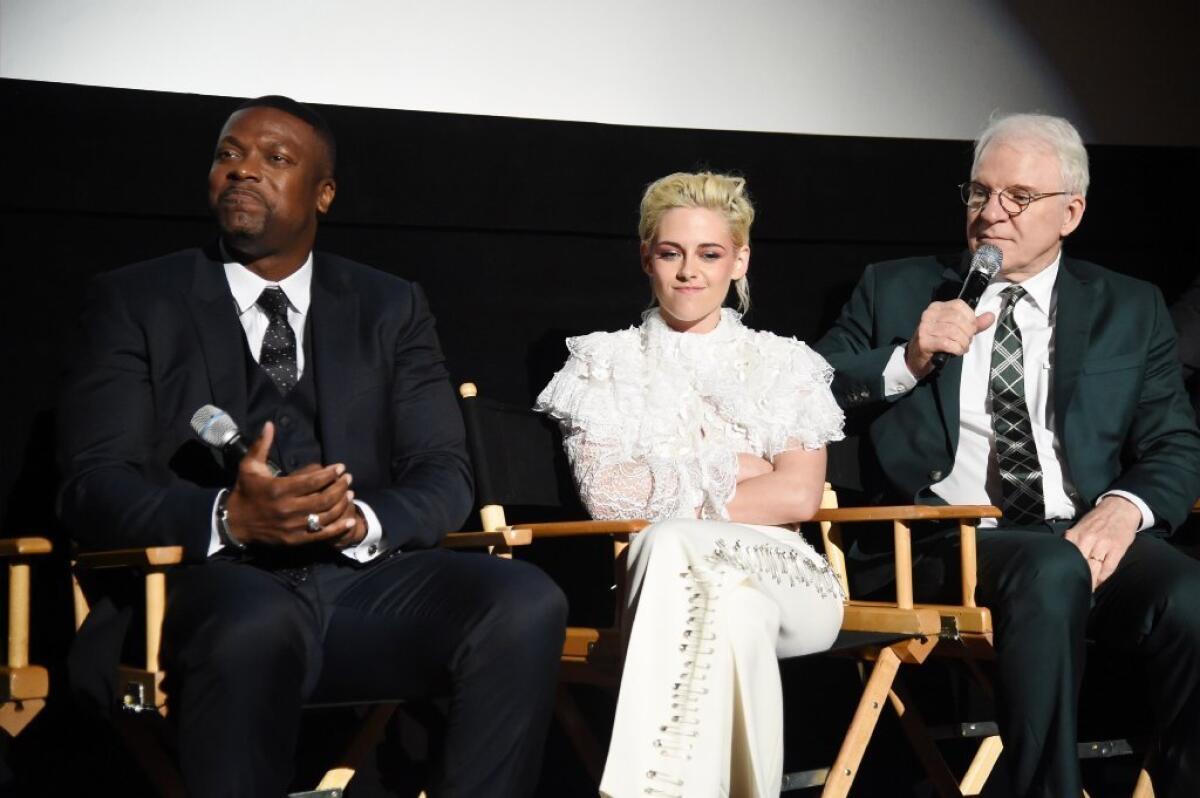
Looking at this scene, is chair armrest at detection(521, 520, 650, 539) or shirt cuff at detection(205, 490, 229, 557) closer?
shirt cuff at detection(205, 490, 229, 557)

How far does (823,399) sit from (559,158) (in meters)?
0.95

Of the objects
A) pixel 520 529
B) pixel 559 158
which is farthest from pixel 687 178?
pixel 520 529

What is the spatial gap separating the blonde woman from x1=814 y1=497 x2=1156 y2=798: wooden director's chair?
0.15m

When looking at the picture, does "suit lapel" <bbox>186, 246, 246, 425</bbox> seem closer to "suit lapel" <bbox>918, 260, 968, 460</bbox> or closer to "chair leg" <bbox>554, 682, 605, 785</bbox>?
"chair leg" <bbox>554, 682, 605, 785</bbox>

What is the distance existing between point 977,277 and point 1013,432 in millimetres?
391

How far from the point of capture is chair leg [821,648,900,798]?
314 centimetres

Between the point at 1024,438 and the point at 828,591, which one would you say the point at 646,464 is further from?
the point at 1024,438

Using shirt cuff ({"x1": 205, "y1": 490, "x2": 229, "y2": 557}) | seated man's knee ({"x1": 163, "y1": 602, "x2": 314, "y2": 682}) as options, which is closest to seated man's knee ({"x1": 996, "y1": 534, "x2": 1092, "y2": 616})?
seated man's knee ({"x1": 163, "y1": 602, "x2": 314, "y2": 682})

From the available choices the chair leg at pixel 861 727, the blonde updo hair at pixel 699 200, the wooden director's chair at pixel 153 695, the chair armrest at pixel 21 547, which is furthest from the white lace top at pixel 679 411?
the chair armrest at pixel 21 547

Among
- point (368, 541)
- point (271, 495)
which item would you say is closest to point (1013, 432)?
point (368, 541)

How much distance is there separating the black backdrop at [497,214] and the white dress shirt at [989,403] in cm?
60

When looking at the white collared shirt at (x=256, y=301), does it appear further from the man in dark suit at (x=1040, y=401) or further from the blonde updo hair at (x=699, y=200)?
the man in dark suit at (x=1040, y=401)

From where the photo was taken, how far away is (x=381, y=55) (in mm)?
3729

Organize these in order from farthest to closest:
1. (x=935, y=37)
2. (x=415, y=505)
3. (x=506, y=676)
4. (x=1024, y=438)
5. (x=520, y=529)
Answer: (x=935, y=37), (x=1024, y=438), (x=520, y=529), (x=415, y=505), (x=506, y=676)
